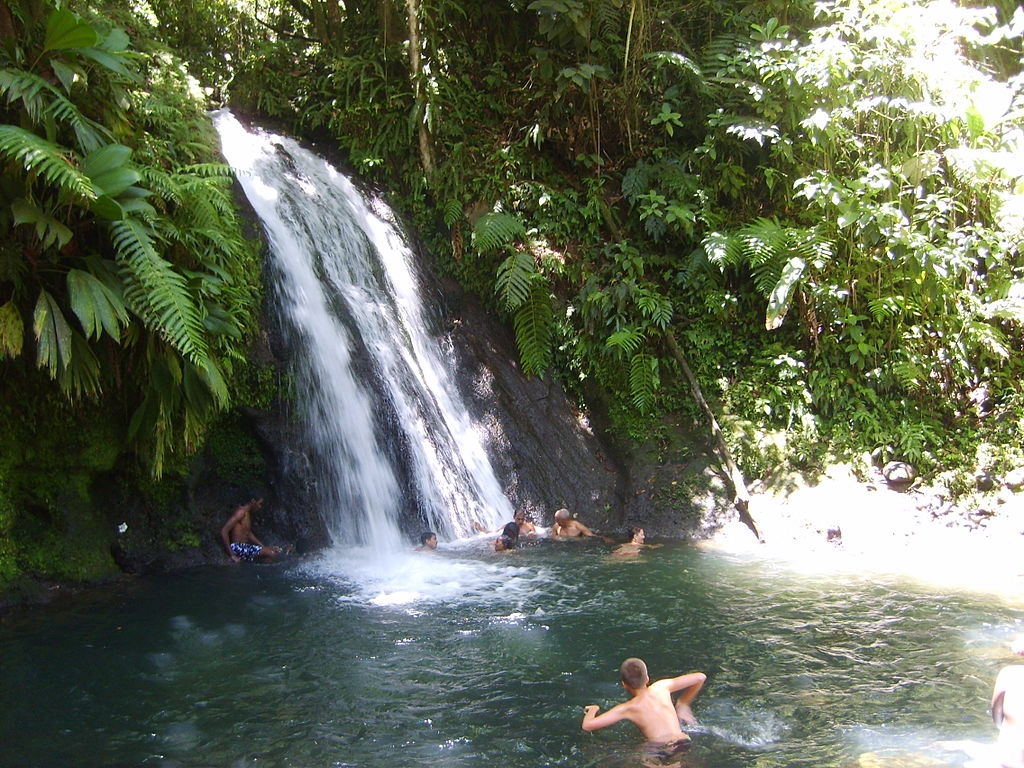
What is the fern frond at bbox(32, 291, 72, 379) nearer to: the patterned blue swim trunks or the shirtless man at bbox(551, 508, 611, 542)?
the patterned blue swim trunks

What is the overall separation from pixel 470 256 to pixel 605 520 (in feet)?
13.2

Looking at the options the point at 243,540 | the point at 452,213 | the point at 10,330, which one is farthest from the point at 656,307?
the point at 10,330

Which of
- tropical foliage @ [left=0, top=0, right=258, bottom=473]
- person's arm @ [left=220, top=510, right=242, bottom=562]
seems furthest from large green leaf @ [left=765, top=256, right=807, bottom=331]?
person's arm @ [left=220, top=510, right=242, bottom=562]

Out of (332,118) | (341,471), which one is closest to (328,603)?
(341,471)

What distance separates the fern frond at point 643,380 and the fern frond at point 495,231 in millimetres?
2272

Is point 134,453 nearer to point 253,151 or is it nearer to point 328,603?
point 328,603

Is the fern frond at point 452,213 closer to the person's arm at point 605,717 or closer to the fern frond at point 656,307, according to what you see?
the fern frond at point 656,307

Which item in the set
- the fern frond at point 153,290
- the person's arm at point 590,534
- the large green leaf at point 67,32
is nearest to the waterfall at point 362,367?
the person's arm at point 590,534

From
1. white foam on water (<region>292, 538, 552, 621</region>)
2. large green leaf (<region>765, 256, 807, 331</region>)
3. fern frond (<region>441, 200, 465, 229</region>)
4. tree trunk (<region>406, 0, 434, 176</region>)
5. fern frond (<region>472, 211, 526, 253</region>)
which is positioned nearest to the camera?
white foam on water (<region>292, 538, 552, 621</region>)

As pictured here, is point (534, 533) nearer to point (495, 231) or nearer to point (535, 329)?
point (535, 329)

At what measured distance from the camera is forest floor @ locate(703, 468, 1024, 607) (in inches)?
322

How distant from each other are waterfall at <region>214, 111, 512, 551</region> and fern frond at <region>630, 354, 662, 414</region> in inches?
79.4

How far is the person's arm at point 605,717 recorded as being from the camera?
4700mm

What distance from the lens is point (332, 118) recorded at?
39.4 feet
